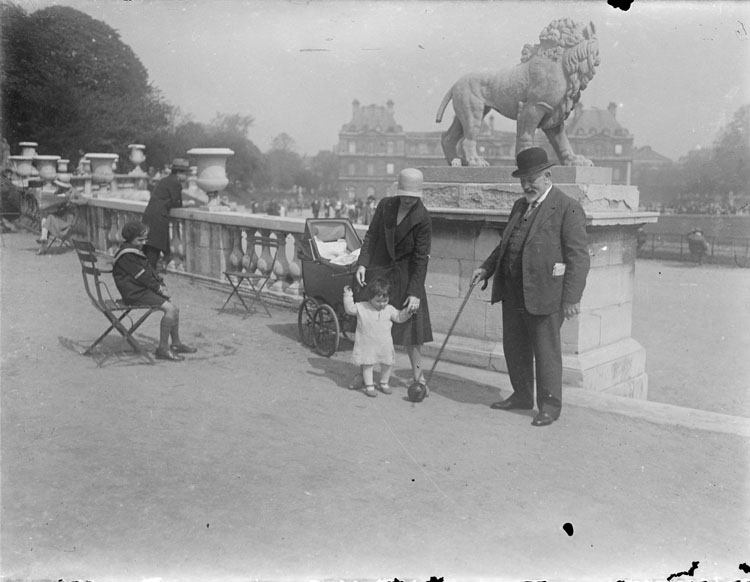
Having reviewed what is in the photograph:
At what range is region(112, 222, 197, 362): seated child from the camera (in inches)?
270

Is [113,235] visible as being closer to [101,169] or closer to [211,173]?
[211,173]

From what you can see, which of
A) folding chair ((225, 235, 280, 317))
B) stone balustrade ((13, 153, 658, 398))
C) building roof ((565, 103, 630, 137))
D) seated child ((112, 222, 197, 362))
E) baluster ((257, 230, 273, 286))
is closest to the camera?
stone balustrade ((13, 153, 658, 398))

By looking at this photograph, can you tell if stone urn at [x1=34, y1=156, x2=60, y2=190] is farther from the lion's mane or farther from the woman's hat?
the woman's hat

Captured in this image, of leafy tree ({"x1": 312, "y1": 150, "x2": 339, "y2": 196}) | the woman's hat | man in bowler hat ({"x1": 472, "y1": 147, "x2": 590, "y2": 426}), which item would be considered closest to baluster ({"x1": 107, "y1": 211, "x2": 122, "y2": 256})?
the woman's hat

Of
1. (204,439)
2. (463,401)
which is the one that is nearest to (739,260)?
(463,401)

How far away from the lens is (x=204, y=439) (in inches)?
194

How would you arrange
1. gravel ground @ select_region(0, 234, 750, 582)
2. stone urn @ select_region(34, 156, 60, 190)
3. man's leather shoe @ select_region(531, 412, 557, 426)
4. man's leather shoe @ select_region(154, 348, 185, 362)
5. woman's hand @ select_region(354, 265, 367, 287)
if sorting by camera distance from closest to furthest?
gravel ground @ select_region(0, 234, 750, 582)
man's leather shoe @ select_region(531, 412, 557, 426)
woman's hand @ select_region(354, 265, 367, 287)
man's leather shoe @ select_region(154, 348, 185, 362)
stone urn @ select_region(34, 156, 60, 190)

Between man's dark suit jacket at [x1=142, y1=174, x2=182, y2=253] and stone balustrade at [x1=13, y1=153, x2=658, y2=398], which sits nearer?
stone balustrade at [x1=13, y1=153, x2=658, y2=398]

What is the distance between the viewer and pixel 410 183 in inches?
235

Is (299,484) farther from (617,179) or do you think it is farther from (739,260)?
(617,179)

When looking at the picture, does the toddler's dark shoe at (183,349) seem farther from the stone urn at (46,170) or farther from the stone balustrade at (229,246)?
the stone urn at (46,170)

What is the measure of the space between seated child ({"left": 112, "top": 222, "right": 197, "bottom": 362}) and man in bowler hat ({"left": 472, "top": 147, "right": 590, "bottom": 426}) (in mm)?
3041

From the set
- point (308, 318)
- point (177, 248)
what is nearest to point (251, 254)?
point (177, 248)

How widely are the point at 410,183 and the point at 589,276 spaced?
1855 millimetres
